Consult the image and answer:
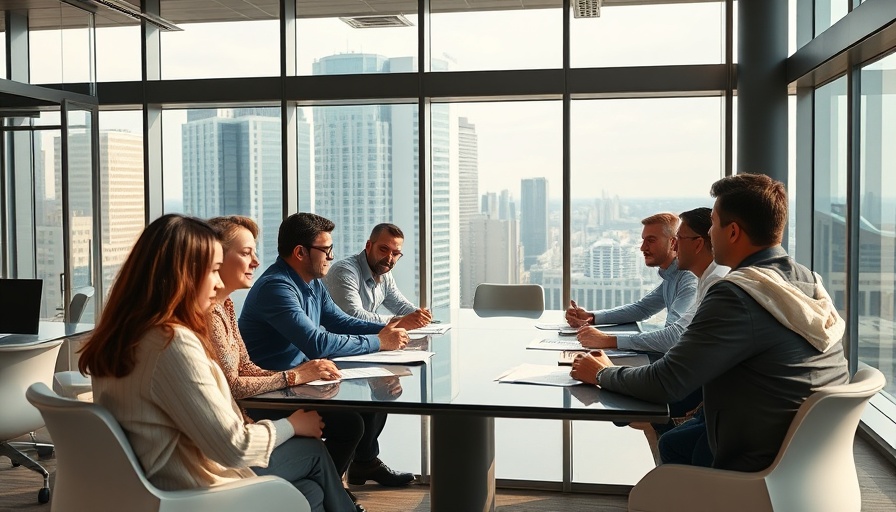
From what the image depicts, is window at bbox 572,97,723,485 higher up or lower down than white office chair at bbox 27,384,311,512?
higher up

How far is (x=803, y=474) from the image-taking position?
232cm

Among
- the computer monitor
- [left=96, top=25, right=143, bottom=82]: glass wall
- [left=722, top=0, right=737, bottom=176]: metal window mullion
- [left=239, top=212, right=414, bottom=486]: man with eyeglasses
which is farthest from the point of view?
[left=96, top=25, right=143, bottom=82]: glass wall

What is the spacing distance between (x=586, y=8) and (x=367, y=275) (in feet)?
8.49

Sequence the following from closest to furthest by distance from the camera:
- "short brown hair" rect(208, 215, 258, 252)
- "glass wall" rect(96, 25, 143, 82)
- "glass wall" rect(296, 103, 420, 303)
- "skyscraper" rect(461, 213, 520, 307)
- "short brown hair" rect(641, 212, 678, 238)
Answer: "short brown hair" rect(208, 215, 258, 252), "short brown hair" rect(641, 212, 678, 238), "skyscraper" rect(461, 213, 520, 307), "glass wall" rect(296, 103, 420, 303), "glass wall" rect(96, 25, 143, 82)

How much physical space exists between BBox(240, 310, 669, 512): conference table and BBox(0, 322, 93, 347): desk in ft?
6.62

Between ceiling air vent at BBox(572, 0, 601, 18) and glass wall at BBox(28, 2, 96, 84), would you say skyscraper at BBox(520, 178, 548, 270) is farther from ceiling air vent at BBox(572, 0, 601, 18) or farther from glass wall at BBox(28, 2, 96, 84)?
glass wall at BBox(28, 2, 96, 84)

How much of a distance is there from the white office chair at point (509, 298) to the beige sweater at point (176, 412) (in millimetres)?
3356

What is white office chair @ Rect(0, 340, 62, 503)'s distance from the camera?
4.19 m

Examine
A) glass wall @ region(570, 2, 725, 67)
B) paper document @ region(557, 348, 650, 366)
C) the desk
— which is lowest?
the desk

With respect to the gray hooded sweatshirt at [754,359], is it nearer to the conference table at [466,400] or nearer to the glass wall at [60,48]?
the conference table at [466,400]

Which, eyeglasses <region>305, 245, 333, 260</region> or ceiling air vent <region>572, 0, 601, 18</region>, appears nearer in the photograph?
eyeglasses <region>305, 245, 333, 260</region>

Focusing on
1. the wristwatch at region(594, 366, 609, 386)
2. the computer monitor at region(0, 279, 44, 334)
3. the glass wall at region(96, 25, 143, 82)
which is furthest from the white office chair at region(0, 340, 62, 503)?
the glass wall at region(96, 25, 143, 82)

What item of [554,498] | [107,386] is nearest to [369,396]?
[107,386]

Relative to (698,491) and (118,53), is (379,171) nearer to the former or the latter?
(118,53)
